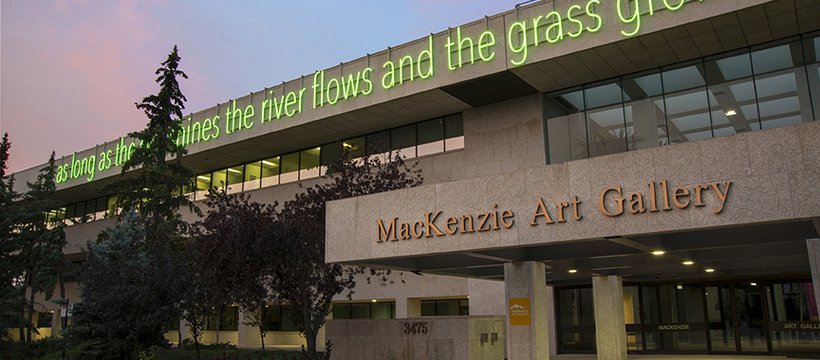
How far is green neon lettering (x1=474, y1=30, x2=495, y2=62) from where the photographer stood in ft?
82.3

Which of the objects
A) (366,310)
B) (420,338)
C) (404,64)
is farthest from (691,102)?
(366,310)

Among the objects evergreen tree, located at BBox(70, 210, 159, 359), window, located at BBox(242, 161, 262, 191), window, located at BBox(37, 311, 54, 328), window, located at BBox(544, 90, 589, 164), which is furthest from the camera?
window, located at BBox(37, 311, 54, 328)

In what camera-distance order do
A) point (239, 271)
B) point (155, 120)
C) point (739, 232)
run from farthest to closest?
1. point (155, 120)
2. point (239, 271)
3. point (739, 232)

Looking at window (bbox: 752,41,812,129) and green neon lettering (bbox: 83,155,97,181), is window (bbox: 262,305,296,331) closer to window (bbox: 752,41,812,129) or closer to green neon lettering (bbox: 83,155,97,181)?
green neon lettering (bbox: 83,155,97,181)

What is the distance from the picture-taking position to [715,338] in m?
24.3

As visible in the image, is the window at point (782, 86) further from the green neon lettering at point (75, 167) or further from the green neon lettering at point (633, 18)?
the green neon lettering at point (75, 167)

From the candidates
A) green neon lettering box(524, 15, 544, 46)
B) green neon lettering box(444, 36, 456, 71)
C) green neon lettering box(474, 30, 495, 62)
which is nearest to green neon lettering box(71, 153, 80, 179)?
green neon lettering box(444, 36, 456, 71)

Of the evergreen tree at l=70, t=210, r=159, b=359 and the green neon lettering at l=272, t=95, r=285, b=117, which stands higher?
the green neon lettering at l=272, t=95, r=285, b=117

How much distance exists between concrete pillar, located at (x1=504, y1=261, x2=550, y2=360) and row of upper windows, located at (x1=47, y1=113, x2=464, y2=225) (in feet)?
30.2

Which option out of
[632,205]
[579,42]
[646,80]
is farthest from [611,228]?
[646,80]

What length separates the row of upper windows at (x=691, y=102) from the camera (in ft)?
70.4

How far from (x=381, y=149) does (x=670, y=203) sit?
14.2 meters

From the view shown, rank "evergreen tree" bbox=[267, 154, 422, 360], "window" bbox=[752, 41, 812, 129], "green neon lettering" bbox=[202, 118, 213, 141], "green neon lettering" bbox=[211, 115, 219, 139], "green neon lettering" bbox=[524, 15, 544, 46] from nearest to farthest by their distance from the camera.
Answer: "evergreen tree" bbox=[267, 154, 422, 360] → "window" bbox=[752, 41, 812, 129] → "green neon lettering" bbox=[524, 15, 544, 46] → "green neon lettering" bbox=[211, 115, 219, 139] → "green neon lettering" bbox=[202, 118, 213, 141]

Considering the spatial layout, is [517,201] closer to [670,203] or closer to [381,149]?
[670,203]
